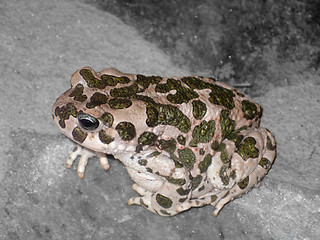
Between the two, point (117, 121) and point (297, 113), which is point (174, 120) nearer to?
point (117, 121)

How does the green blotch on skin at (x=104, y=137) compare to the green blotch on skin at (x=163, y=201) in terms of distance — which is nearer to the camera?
the green blotch on skin at (x=104, y=137)

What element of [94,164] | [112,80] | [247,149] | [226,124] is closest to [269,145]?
[247,149]

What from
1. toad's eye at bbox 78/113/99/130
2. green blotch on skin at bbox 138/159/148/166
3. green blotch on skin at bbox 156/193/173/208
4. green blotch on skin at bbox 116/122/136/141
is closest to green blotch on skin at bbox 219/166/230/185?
green blotch on skin at bbox 156/193/173/208

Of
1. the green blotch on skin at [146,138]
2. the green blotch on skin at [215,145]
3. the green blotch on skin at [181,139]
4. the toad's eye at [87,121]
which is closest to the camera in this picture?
the toad's eye at [87,121]

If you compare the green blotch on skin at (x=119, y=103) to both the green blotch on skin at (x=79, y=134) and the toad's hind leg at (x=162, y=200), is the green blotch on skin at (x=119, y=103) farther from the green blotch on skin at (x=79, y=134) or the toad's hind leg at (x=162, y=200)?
the toad's hind leg at (x=162, y=200)

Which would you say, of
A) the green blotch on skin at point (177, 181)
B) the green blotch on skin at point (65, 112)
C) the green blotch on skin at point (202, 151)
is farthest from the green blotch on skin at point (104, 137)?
the green blotch on skin at point (202, 151)

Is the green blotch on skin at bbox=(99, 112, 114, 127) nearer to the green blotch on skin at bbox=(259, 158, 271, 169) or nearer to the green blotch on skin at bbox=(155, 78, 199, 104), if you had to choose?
the green blotch on skin at bbox=(155, 78, 199, 104)

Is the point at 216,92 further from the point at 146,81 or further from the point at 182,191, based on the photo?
the point at 182,191

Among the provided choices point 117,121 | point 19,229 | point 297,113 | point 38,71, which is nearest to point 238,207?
point 297,113
